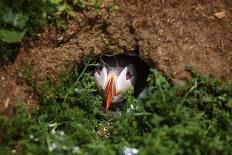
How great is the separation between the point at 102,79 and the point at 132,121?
0.76 m

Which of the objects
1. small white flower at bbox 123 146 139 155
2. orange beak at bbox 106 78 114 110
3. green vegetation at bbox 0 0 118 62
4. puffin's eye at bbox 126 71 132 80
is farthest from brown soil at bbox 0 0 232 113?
small white flower at bbox 123 146 139 155

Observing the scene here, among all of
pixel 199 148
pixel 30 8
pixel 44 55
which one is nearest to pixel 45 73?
pixel 44 55

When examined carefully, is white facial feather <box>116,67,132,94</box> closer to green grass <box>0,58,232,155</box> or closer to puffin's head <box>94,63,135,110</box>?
puffin's head <box>94,63,135,110</box>

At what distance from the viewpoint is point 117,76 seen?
3854mm

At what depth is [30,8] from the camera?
3080 mm

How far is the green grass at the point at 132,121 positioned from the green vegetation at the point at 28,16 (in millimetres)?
209

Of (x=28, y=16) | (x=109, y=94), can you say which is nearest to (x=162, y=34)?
(x=109, y=94)

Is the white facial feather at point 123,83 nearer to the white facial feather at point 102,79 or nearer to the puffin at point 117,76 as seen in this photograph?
the puffin at point 117,76

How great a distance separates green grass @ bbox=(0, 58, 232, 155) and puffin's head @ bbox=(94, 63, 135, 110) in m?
0.23

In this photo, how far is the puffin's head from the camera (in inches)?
149

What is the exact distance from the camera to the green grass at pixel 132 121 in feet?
9.05

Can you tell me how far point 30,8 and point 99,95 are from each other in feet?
3.48

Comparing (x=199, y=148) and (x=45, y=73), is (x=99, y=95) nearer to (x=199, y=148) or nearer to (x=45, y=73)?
(x=45, y=73)

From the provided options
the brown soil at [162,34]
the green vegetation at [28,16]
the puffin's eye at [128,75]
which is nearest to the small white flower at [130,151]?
the brown soil at [162,34]
